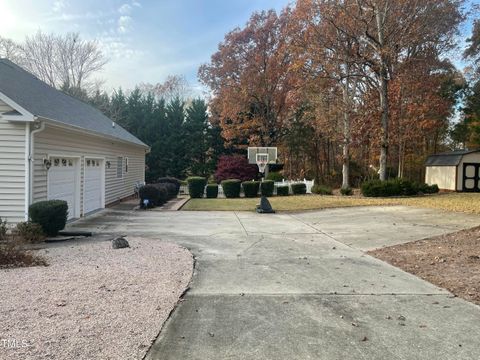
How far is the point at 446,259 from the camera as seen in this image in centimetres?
721

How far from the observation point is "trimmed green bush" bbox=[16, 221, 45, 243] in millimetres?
8695

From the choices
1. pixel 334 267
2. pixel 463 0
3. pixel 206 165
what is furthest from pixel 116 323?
pixel 206 165

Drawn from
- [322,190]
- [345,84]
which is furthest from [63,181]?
[345,84]

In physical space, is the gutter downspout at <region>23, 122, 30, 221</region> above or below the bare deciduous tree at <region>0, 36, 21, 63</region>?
below

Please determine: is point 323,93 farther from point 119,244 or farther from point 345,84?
point 119,244

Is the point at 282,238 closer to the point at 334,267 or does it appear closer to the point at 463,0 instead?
the point at 334,267

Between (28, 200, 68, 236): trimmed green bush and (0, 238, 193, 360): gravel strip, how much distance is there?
2.02 metres

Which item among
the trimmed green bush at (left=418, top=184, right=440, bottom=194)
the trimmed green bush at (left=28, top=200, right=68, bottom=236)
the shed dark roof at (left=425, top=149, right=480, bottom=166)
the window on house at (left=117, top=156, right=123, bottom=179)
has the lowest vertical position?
the trimmed green bush at (left=28, top=200, right=68, bottom=236)

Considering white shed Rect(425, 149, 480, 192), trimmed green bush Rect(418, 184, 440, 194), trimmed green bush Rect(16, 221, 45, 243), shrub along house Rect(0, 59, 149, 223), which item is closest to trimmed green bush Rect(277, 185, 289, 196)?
trimmed green bush Rect(418, 184, 440, 194)

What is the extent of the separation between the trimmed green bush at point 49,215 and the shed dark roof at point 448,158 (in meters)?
23.4

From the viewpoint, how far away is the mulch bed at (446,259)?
5.67 m

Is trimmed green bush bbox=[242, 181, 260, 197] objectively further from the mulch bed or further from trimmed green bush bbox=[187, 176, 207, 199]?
the mulch bed

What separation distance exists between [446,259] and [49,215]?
326 inches

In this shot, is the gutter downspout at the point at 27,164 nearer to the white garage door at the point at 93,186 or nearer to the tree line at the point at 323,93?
the white garage door at the point at 93,186
